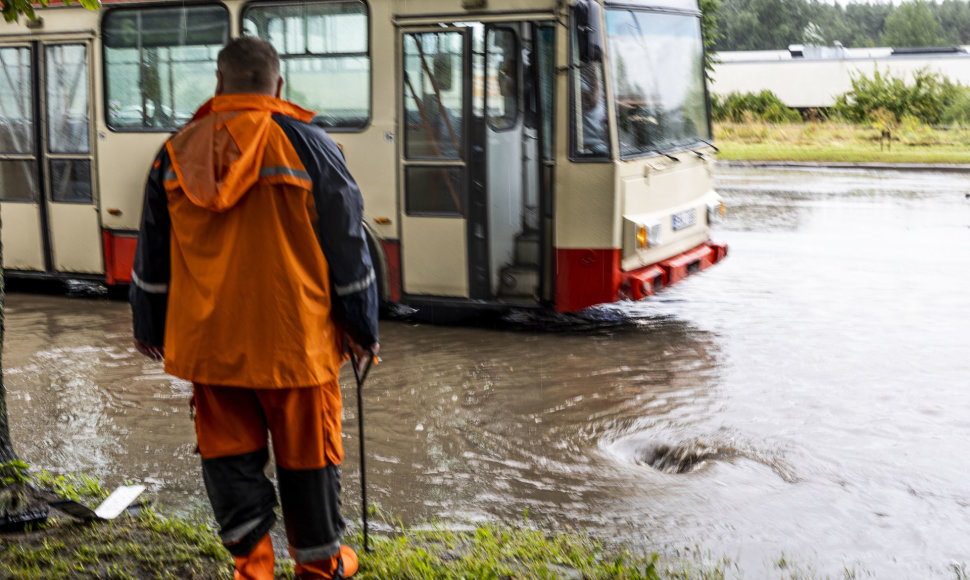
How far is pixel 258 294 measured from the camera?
136 inches

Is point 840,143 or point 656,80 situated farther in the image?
point 840,143

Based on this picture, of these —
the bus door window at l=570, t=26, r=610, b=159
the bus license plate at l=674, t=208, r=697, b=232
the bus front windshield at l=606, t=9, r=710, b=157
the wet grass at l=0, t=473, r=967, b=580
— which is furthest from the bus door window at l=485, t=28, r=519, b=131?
the wet grass at l=0, t=473, r=967, b=580

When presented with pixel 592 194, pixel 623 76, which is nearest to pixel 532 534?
pixel 592 194

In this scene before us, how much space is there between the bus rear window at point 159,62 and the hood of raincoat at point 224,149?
245 inches

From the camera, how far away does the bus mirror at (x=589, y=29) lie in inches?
311

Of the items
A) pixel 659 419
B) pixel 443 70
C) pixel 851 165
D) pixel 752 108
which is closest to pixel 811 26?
pixel 752 108

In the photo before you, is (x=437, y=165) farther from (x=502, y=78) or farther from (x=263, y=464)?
(x=263, y=464)

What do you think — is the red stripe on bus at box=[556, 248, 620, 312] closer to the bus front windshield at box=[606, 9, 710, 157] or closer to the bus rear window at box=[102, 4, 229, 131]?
the bus front windshield at box=[606, 9, 710, 157]

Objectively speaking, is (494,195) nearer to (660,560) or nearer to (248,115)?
(660,560)

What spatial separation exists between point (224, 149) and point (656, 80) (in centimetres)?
618

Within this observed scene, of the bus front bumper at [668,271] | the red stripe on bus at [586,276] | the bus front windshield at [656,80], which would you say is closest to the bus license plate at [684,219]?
the bus front bumper at [668,271]

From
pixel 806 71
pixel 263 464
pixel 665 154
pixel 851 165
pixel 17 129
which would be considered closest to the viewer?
pixel 263 464

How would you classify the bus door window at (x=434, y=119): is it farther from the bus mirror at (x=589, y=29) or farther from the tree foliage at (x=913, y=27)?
the tree foliage at (x=913, y=27)

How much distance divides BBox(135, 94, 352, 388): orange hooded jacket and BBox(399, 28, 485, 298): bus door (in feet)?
16.7
